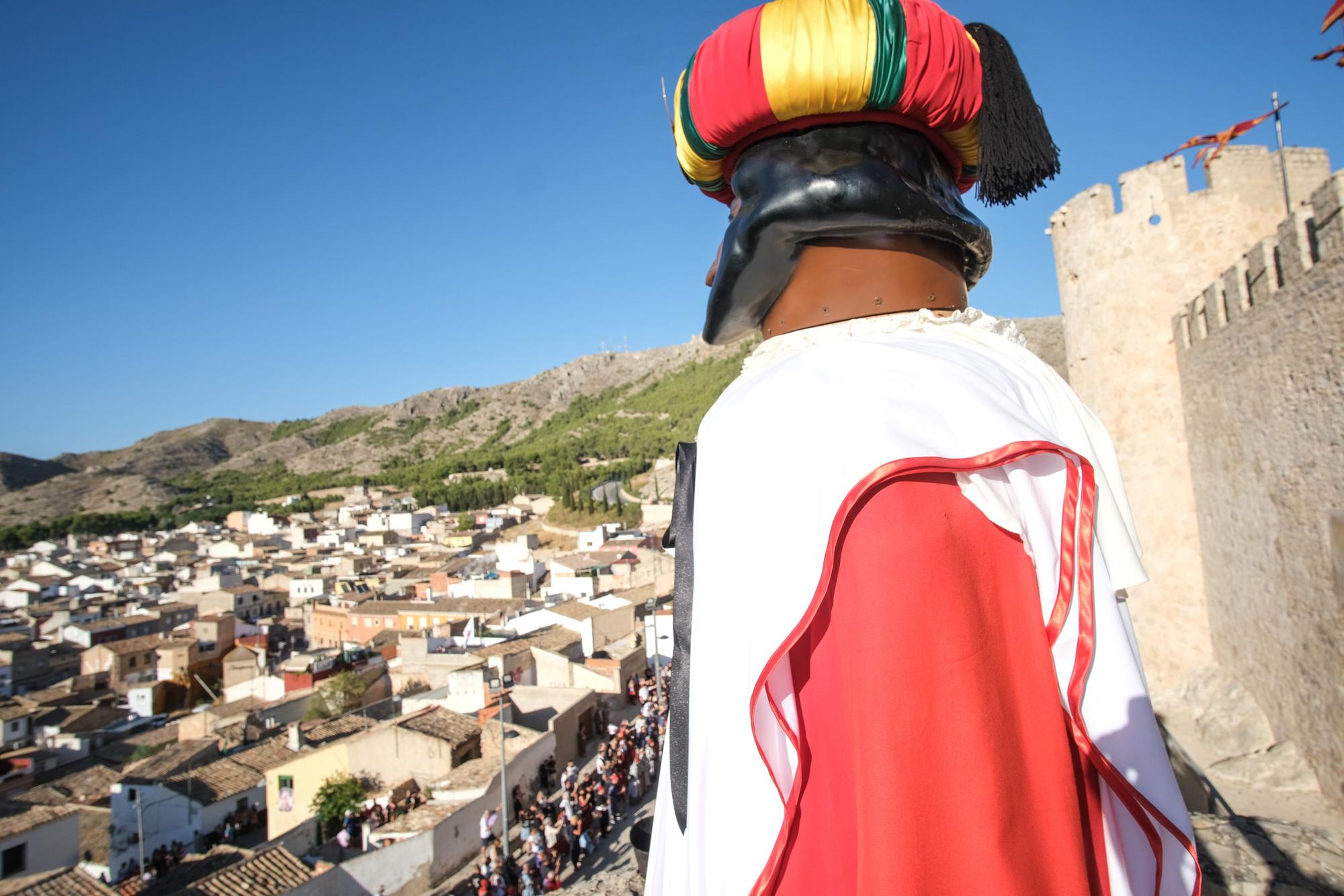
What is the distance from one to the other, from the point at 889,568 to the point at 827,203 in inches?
23.8

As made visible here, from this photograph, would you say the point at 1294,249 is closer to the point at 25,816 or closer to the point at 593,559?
the point at 25,816

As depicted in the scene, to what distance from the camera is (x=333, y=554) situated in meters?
48.3

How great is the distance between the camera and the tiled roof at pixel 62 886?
Result: 1055cm

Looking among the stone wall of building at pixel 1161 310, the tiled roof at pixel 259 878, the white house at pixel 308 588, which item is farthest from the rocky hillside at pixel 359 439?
the stone wall of building at pixel 1161 310

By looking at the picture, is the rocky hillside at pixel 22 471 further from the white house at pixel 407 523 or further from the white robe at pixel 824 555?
the white robe at pixel 824 555

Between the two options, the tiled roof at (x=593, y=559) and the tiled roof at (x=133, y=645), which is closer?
the tiled roof at (x=133, y=645)

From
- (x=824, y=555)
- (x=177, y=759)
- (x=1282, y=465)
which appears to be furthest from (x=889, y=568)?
(x=177, y=759)

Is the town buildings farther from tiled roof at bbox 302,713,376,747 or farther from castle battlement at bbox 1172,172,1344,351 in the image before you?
castle battlement at bbox 1172,172,1344,351

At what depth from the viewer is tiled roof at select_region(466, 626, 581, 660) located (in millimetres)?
18781

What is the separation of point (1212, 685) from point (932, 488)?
10.8 meters

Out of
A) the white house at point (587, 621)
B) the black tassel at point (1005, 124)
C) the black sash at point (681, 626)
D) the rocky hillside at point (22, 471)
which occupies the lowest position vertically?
the white house at point (587, 621)

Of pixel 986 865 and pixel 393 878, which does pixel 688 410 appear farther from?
pixel 986 865

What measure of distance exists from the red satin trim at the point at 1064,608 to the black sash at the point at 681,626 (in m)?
0.31

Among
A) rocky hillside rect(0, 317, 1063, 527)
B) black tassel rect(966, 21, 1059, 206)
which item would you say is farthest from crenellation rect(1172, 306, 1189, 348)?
rocky hillside rect(0, 317, 1063, 527)
